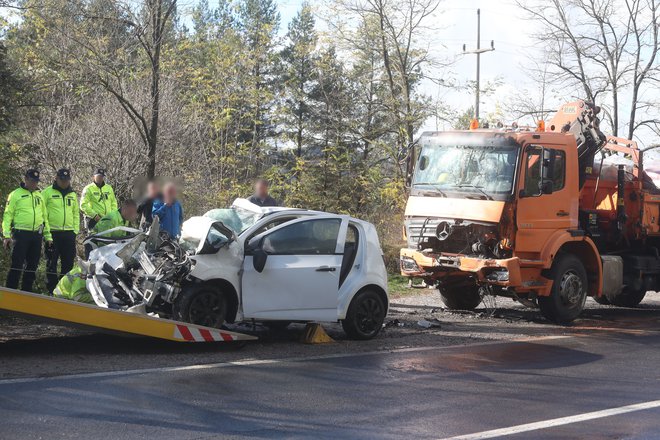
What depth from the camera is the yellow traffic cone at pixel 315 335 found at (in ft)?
34.4

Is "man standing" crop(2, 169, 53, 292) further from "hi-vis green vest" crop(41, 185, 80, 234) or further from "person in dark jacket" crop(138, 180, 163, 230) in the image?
"person in dark jacket" crop(138, 180, 163, 230)

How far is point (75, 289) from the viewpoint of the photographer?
10070 millimetres

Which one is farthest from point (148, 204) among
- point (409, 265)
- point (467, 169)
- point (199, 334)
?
point (467, 169)

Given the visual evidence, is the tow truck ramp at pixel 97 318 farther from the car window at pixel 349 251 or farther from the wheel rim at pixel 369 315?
the wheel rim at pixel 369 315

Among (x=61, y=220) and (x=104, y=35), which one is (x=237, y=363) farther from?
(x=104, y=35)

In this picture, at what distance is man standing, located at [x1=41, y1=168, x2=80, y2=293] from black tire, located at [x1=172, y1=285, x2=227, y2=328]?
3384 mm

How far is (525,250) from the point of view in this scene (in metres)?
12.6

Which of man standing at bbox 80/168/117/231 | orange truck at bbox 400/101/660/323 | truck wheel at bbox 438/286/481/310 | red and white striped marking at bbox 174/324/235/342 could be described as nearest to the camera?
red and white striped marking at bbox 174/324/235/342

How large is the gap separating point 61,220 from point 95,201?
2.38 ft

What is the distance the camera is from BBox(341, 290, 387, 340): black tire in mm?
10641

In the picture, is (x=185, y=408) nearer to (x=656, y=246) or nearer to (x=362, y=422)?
(x=362, y=422)

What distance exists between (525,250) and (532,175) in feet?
3.78

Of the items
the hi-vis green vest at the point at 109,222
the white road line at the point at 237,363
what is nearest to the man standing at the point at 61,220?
the hi-vis green vest at the point at 109,222

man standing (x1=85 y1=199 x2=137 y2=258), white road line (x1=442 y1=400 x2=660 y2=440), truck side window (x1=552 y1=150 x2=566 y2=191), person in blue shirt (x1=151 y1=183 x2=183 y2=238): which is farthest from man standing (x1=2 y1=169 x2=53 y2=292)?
truck side window (x1=552 y1=150 x2=566 y2=191)
